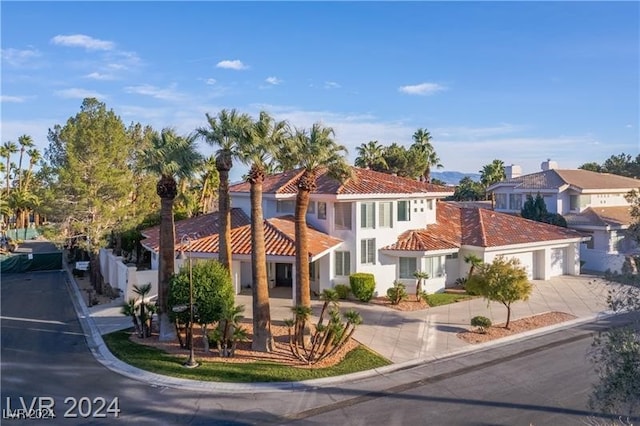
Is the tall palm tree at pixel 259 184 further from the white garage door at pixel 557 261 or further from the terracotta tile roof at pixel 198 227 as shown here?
the white garage door at pixel 557 261

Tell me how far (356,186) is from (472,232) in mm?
9320

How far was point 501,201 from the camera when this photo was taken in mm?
52250

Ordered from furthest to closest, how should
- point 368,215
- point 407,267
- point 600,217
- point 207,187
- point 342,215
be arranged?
point 207,187 < point 600,217 < point 407,267 < point 342,215 < point 368,215

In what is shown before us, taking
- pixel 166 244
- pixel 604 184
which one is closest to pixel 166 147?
pixel 166 244

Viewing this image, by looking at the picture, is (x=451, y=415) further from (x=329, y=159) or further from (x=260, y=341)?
(x=329, y=159)

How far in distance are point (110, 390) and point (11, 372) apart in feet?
15.6

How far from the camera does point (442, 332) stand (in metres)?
22.9

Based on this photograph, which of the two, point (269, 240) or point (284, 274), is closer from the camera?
point (269, 240)

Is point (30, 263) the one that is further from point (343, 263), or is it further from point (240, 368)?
point (240, 368)

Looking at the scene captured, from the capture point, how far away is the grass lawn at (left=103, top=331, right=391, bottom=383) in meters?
17.2

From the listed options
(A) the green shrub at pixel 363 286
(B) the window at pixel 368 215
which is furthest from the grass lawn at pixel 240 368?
(B) the window at pixel 368 215

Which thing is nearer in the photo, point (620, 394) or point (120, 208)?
point (620, 394)

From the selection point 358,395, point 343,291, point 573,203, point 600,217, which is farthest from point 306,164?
point 573,203

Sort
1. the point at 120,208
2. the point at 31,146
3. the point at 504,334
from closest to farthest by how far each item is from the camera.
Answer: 1. the point at 504,334
2. the point at 120,208
3. the point at 31,146
